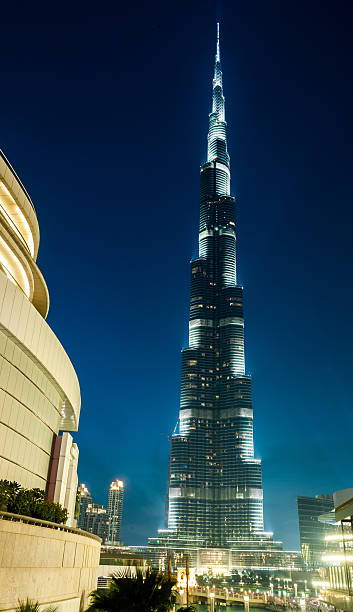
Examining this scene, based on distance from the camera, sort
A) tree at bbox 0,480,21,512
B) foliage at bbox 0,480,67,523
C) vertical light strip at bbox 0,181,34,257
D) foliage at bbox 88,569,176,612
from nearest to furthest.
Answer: foliage at bbox 88,569,176,612 < tree at bbox 0,480,21,512 < foliage at bbox 0,480,67,523 < vertical light strip at bbox 0,181,34,257

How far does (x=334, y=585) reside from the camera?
51.9 meters

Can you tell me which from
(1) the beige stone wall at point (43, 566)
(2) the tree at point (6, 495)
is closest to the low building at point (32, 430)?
(1) the beige stone wall at point (43, 566)

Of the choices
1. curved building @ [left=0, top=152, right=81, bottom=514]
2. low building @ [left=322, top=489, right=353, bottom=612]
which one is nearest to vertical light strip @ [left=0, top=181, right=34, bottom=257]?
curved building @ [left=0, top=152, right=81, bottom=514]

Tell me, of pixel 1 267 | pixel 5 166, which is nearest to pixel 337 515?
pixel 1 267

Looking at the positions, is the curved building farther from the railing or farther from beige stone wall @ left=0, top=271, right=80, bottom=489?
the railing

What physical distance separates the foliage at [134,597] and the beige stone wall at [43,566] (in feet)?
21.2

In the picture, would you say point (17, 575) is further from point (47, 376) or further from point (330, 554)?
point (330, 554)

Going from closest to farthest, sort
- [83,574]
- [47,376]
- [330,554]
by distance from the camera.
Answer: [83,574]
[47,376]
[330,554]

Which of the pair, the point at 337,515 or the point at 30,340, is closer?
the point at 30,340

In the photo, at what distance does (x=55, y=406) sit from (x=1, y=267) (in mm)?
14574

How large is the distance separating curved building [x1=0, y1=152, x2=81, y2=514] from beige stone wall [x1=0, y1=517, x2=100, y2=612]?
7.72 meters

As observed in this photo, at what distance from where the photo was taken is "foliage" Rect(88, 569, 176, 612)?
17.4 m

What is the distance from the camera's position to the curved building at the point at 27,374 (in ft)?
116

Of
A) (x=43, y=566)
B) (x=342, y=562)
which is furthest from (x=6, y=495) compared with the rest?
(x=342, y=562)
